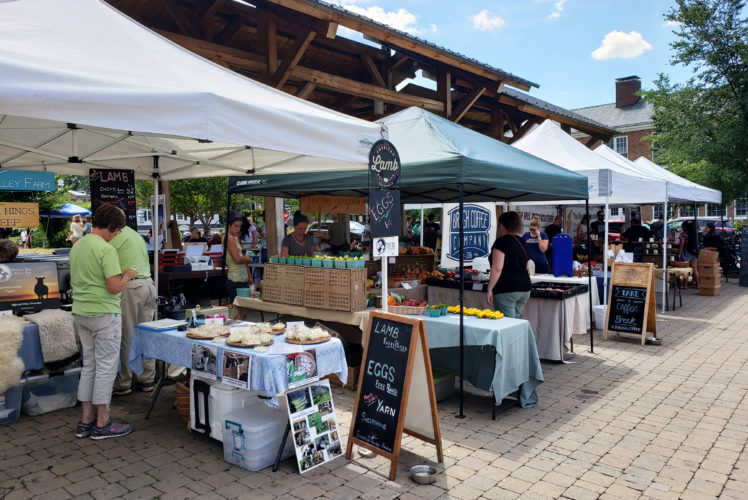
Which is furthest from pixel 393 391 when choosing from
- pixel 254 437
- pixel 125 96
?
pixel 125 96

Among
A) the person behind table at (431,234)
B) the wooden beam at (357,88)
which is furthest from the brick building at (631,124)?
the wooden beam at (357,88)

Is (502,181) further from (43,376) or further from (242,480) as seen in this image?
(43,376)

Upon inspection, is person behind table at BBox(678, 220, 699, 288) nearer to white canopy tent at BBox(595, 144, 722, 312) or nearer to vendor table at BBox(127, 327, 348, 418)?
white canopy tent at BBox(595, 144, 722, 312)

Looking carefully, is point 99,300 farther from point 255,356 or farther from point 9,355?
point 255,356

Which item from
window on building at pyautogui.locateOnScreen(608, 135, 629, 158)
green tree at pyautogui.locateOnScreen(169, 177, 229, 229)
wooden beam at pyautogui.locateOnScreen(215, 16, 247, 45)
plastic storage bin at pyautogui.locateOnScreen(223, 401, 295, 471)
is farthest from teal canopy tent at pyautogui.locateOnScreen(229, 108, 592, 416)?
window on building at pyautogui.locateOnScreen(608, 135, 629, 158)

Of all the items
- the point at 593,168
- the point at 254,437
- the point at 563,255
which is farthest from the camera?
the point at 593,168

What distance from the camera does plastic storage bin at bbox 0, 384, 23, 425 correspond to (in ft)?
14.3

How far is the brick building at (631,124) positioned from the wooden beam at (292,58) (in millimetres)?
31554

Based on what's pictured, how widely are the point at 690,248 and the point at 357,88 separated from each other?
973cm

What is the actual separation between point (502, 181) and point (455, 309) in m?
1.32

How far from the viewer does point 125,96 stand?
2.77 metres

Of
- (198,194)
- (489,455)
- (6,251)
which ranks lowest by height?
(489,455)

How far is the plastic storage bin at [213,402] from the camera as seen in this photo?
3.73m

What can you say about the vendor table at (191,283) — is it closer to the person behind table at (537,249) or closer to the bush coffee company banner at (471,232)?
the bush coffee company banner at (471,232)
